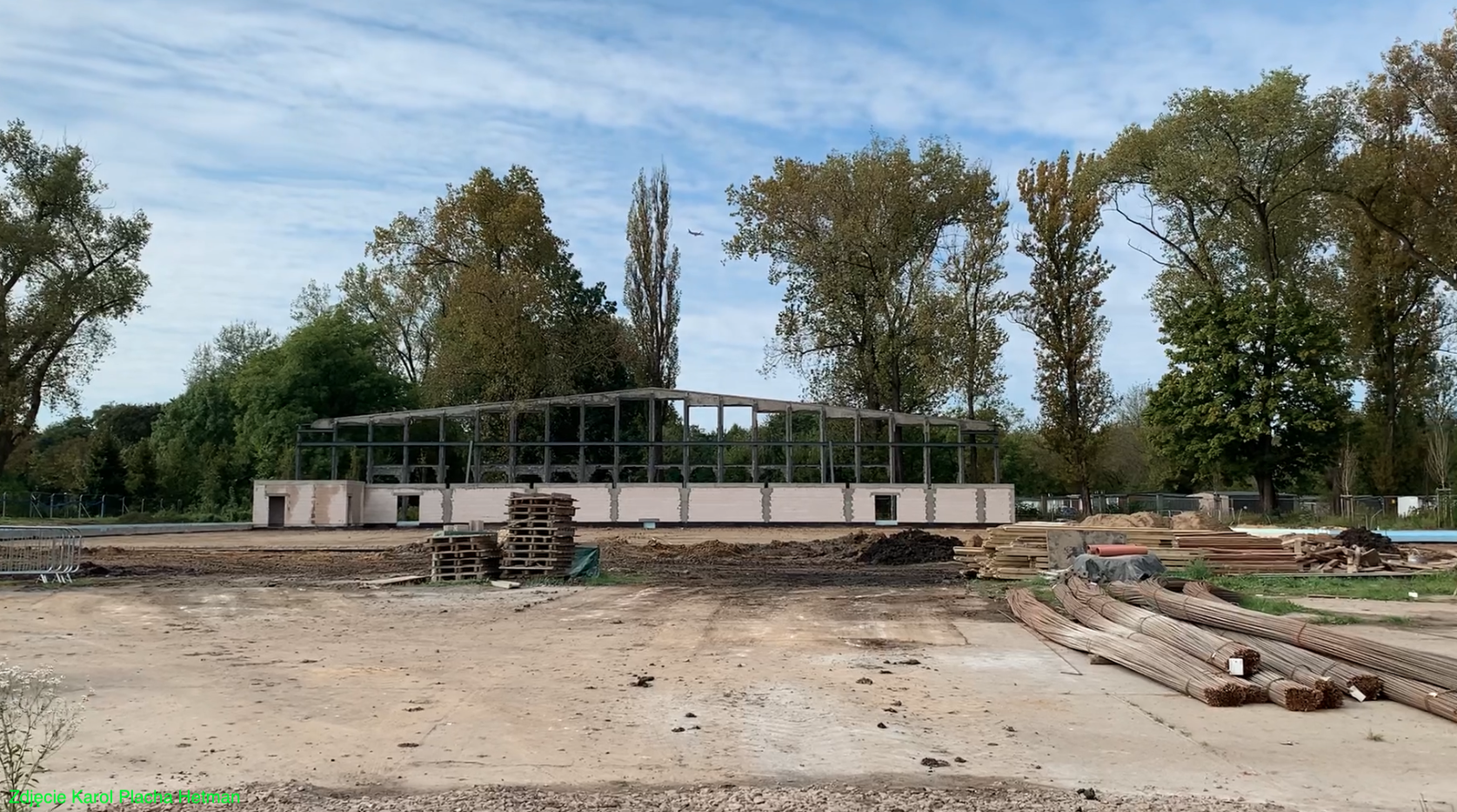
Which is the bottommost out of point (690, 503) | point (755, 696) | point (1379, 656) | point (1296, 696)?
point (755, 696)

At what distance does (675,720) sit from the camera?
823 cm

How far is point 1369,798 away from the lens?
6195 mm

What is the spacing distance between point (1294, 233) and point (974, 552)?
112 ft

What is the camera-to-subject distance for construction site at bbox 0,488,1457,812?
253 inches

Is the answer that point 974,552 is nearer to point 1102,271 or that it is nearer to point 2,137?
point 1102,271

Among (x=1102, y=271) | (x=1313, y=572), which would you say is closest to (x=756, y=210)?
(x=1102, y=271)

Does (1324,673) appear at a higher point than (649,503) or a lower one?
lower

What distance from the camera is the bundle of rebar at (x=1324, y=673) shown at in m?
8.68

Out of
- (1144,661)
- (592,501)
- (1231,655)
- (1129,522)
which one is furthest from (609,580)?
(592,501)

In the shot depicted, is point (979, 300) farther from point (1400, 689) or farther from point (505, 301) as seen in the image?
point (1400, 689)

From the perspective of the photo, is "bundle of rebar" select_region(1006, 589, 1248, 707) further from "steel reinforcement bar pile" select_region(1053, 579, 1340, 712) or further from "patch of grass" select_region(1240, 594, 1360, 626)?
"patch of grass" select_region(1240, 594, 1360, 626)

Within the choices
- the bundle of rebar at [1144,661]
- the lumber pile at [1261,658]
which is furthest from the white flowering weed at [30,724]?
the lumber pile at [1261,658]

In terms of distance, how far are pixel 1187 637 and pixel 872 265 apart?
4334 centimetres

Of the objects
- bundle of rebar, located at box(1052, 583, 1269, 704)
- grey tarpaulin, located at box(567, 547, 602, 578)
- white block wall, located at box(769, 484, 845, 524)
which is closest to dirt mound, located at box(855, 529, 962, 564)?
grey tarpaulin, located at box(567, 547, 602, 578)
